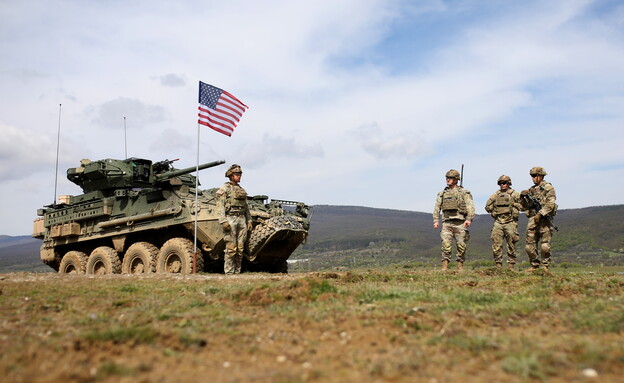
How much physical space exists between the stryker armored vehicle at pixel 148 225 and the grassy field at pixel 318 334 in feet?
21.5

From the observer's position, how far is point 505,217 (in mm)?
12867

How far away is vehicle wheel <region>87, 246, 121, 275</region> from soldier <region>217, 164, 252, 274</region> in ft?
17.6

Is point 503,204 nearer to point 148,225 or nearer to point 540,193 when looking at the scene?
point 540,193

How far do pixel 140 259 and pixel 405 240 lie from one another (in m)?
60.6

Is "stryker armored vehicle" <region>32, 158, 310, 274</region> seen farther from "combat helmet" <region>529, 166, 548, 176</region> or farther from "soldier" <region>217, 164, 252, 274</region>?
"combat helmet" <region>529, 166, 548, 176</region>

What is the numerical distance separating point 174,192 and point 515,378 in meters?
12.9

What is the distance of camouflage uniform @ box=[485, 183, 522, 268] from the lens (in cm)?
1274

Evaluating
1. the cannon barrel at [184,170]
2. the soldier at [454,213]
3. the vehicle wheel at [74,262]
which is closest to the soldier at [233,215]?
the cannon barrel at [184,170]

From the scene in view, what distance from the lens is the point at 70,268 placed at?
739 inches

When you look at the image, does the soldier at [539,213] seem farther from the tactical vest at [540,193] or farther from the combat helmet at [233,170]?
the combat helmet at [233,170]

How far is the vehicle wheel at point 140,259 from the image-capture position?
1527 centimetres

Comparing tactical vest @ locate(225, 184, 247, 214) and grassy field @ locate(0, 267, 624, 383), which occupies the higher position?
tactical vest @ locate(225, 184, 247, 214)

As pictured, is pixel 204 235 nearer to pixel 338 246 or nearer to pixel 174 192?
pixel 174 192

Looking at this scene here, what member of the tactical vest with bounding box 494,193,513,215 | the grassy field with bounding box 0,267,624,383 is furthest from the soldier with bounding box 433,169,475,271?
the grassy field with bounding box 0,267,624,383
